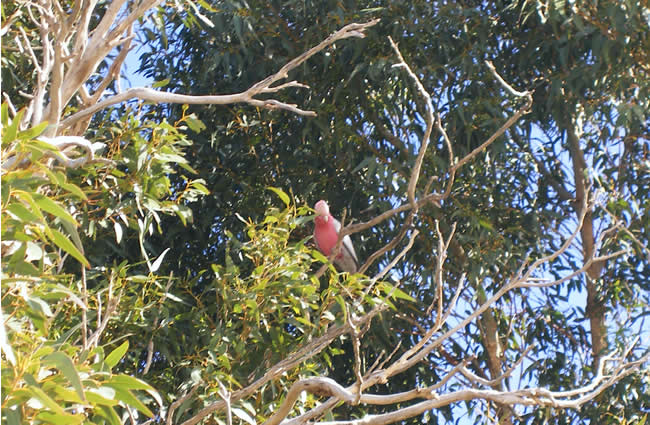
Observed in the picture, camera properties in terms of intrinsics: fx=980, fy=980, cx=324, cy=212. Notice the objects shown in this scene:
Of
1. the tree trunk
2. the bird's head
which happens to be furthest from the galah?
the tree trunk

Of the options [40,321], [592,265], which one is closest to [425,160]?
[592,265]

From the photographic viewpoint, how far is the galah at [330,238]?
13.6 feet

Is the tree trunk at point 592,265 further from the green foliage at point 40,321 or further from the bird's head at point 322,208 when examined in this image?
the green foliage at point 40,321

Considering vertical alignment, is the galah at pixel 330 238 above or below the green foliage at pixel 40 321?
below

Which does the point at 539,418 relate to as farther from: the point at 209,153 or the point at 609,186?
the point at 209,153

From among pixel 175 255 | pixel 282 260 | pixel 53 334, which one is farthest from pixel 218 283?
pixel 175 255

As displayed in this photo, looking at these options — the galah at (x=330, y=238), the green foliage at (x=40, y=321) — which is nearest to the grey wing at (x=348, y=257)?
the galah at (x=330, y=238)

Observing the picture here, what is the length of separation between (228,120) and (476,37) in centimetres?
113

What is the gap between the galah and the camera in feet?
13.6

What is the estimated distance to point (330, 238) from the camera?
14.2 ft

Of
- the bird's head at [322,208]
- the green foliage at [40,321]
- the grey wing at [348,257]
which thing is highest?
the green foliage at [40,321]

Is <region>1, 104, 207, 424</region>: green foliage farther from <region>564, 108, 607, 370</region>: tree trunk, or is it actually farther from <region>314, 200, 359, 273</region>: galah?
<region>564, 108, 607, 370</region>: tree trunk

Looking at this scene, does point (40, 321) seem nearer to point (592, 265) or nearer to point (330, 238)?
point (330, 238)

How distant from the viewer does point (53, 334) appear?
270 centimetres
